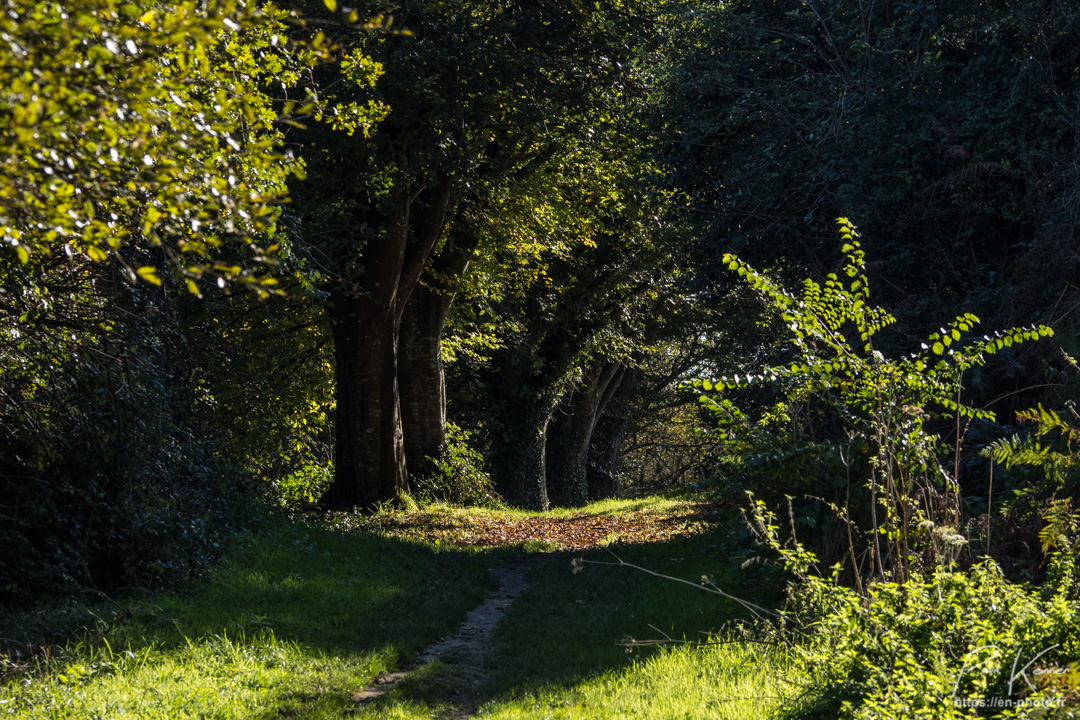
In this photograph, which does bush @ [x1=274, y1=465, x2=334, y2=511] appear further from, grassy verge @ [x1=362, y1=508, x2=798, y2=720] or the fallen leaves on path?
grassy verge @ [x1=362, y1=508, x2=798, y2=720]

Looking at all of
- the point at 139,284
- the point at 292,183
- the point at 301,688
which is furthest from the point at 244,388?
the point at 301,688

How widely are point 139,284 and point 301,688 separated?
4.77 m

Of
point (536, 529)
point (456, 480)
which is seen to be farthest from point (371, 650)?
point (456, 480)

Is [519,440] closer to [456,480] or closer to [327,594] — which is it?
[456,480]

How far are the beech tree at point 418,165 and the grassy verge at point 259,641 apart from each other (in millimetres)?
3982

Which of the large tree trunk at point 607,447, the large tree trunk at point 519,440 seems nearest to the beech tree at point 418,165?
the large tree trunk at point 519,440

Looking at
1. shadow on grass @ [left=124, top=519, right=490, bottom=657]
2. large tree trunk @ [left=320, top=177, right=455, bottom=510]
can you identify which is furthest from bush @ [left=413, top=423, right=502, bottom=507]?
shadow on grass @ [left=124, top=519, right=490, bottom=657]

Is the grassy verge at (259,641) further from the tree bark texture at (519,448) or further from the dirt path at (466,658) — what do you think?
the tree bark texture at (519,448)

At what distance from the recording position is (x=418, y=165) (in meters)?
14.6

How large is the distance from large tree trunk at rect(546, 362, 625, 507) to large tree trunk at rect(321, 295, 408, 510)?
11.9m

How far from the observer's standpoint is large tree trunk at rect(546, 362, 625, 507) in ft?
93.3

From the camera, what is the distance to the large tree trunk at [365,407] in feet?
53.7

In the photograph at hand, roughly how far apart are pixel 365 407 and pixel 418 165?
15.5ft

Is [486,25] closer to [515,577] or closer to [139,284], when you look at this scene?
[139,284]
